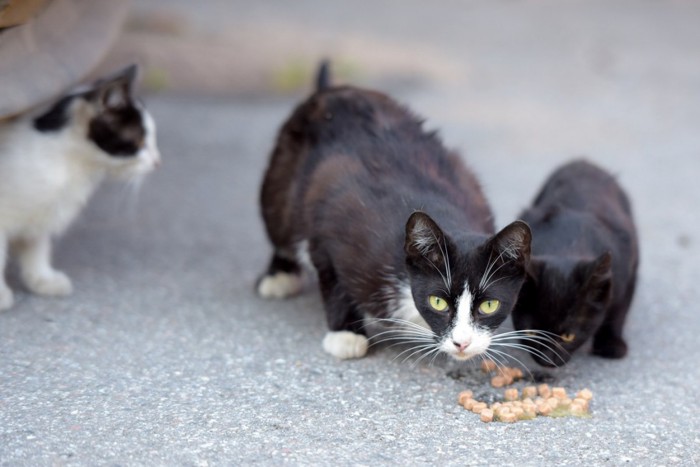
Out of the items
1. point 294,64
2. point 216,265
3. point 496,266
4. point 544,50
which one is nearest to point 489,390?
point 496,266

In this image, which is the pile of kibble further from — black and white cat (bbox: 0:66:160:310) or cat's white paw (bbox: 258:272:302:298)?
black and white cat (bbox: 0:66:160:310)

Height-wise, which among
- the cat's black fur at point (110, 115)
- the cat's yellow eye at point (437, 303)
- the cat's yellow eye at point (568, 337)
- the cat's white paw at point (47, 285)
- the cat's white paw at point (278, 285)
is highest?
the cat's black fur at point (110, 115)

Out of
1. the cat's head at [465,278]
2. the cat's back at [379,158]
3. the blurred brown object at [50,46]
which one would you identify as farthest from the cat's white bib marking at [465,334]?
the blurred brown object at [50,46]

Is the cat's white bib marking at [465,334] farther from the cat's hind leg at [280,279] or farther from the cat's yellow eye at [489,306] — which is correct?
the cat's hind leg at [280,279]

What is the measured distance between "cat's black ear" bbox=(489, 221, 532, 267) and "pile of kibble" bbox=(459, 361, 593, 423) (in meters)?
0.48

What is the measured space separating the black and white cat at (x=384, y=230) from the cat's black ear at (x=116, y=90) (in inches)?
25.9

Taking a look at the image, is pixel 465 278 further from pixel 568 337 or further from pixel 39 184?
pixel 39 184

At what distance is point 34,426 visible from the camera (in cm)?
265

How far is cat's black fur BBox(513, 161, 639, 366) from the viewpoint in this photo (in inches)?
121

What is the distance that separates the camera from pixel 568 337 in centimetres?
312

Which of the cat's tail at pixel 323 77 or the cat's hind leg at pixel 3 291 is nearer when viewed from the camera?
the cat's hind leg at pixel 3 291

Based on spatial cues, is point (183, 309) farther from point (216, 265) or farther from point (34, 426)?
point (34, 426)

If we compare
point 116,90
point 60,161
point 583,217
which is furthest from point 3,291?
point 583,217

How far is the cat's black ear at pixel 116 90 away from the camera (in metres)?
3.63
